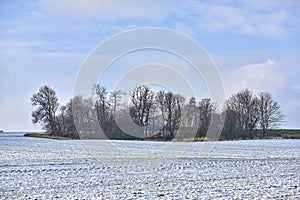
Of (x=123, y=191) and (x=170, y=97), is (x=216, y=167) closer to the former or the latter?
(x=123, y=191)

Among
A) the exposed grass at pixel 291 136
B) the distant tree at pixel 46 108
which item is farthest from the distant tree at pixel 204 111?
the distant tree at pixel 46 108

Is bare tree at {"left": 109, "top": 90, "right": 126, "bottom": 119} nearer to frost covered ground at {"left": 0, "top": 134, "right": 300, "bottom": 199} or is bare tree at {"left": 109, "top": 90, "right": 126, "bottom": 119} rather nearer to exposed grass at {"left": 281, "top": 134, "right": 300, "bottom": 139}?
frost covered ground at {"left": 0, "top": 134, "right": 300, "bottom": 199}

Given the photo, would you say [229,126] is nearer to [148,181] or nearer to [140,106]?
[140,106]

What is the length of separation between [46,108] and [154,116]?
112 ft

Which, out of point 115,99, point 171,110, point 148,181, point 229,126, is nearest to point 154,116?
point 171,110

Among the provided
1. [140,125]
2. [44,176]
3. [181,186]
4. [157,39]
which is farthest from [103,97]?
[181,186]

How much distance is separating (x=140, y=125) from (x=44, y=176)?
3510 centimetres

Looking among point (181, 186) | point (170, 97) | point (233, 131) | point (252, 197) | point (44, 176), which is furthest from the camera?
point (233, 131)

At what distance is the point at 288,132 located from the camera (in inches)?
2825

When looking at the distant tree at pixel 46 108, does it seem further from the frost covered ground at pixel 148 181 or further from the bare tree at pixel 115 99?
the frost covered ground at pixel 148 181

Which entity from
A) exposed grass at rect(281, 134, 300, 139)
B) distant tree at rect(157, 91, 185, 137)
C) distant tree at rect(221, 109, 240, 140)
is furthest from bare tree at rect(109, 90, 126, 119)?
exposed grass at rect(281, 134, 300, 139)

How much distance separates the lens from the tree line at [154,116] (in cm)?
4488

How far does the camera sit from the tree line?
44.9 metres

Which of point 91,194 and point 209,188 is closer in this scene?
point 91,194
